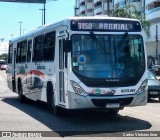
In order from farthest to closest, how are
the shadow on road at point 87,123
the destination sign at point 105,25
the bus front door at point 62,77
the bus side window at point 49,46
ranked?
the bus side window at point 49,46, the bus front door at point 62,77, the destination sign at point 105,25, the shadow on road at point 87,123

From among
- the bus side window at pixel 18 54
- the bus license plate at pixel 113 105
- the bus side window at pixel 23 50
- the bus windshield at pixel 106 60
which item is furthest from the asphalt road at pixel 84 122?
the bus side window at pixel 18 54

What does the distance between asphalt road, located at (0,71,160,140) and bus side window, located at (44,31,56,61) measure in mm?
2000

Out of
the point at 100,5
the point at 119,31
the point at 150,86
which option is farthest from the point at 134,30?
the point at 100,5

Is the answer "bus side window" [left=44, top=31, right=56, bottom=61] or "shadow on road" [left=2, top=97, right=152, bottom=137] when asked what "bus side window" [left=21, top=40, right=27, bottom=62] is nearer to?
"bus side window" [left=44, top=31, right=56, bottom=61]

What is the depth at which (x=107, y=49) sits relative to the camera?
12.5 meters

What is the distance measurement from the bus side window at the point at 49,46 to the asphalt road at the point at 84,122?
200 centimetres

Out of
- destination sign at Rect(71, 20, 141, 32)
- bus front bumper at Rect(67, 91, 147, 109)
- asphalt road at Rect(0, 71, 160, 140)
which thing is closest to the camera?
asphalt road at Rect(0, 71, 160, 140)

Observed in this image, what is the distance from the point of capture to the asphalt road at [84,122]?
1093 cm

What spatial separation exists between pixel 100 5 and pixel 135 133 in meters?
88.3

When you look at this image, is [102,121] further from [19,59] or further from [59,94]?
[19,59]

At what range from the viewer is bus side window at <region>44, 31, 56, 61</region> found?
566 inches

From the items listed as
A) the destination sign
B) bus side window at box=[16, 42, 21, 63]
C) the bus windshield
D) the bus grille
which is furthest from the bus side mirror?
bus side window at box=[16, 42, 21, 63]

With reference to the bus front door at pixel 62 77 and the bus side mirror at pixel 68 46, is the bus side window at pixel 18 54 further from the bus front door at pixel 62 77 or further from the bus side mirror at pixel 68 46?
the bus side mirror at pixel 68 46

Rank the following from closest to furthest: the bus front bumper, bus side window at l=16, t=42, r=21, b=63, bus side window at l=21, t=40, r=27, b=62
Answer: the bus front bumper
bus side window at l=21, t=40, r=27, b=62
bus side window at l=16, t=42, r=21, b=63
